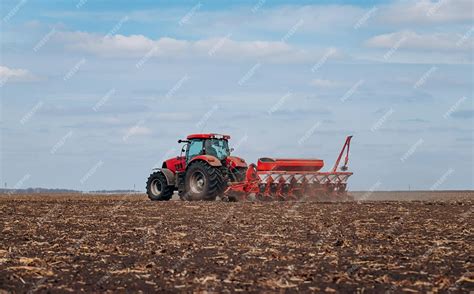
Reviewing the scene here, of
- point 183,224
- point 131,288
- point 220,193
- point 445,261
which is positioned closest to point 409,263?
point 445,261

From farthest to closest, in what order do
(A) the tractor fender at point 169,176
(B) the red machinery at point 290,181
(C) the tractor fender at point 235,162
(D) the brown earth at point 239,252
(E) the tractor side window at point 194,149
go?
1. (A) the tractor fender at point 169,176
2. (E) the tractor side window at point 194,149
3. (C) the tractor fender at point 235,162
4. (B) the red machinery at point 290,181
5. (D) the brown earth at point 239,252

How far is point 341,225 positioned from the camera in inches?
739

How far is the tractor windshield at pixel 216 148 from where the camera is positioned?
33438 mm

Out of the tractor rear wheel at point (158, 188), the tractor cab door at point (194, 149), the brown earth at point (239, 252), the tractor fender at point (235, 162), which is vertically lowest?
the brown earth at point (239, 252)

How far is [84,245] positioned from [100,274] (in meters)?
3.72

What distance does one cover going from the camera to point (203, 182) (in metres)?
32.9

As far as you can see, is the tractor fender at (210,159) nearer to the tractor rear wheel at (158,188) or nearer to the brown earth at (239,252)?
the tractor rear wheel at (158,188)

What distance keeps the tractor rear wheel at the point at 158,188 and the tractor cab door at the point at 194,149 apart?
1.75 m

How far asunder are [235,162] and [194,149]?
2307 millimetres

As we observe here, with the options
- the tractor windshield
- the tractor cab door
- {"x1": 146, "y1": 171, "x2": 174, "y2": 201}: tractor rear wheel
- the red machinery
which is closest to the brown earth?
the red machinery

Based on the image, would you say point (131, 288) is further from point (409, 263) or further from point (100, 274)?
point (409, 263)

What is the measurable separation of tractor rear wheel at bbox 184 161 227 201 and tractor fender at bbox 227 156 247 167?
2.41 feet

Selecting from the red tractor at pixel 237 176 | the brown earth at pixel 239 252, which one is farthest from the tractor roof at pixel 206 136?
the brown earth at pixel 239 252

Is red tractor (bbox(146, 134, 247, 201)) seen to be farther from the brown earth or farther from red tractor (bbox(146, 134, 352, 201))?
the brown earth
